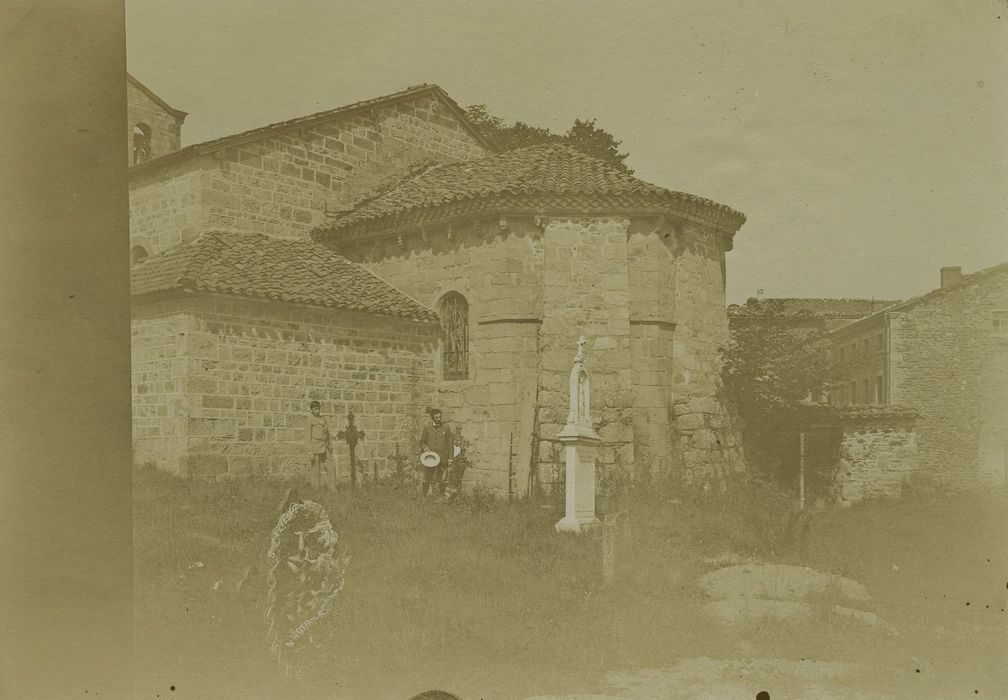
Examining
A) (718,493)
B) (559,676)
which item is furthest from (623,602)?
(718,493)

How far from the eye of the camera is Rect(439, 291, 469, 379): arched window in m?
6.66

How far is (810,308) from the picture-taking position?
17.8 feet

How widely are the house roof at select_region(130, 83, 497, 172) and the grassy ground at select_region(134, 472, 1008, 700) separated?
2.48 m

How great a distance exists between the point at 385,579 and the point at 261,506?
35.0 inches

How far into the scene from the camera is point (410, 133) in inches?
328

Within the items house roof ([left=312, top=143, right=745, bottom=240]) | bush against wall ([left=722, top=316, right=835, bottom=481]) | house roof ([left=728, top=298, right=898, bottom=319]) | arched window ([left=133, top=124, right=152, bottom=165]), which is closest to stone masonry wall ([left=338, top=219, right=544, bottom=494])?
house roof ([left=312, top=143, right=745, bottom=240])

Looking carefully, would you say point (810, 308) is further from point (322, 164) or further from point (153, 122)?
point (322, 164)

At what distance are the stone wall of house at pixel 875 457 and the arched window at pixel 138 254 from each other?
15.0 ft

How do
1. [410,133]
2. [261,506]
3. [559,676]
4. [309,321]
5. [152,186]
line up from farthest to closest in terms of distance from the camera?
[410,133]
[309,321]
[152,186]
[261,506]
[559,676]

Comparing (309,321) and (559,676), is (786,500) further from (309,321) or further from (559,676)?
(309,321)

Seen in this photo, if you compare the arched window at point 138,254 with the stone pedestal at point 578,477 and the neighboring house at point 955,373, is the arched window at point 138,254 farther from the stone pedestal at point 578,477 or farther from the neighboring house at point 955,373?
the neighboring house at point 955,373

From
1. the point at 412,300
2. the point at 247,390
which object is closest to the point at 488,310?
the point at 412,300

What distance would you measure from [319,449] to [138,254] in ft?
6.04

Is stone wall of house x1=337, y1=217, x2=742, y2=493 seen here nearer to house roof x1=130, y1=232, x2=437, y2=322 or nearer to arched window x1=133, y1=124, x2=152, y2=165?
house roof x1=130, y1=232, x2=437, y2=322
